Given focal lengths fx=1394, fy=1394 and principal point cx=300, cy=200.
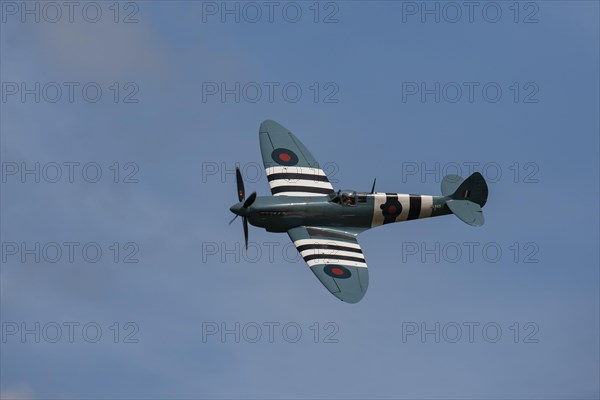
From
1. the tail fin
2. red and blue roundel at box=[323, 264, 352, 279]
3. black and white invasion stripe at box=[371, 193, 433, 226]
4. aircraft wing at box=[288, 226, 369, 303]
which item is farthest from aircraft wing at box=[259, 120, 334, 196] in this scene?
the tail fin

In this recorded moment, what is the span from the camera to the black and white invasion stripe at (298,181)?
56.9 metres

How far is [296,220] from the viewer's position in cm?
5481

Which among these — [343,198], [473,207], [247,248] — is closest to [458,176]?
[473,207]

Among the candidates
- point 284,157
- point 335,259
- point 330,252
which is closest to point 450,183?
point 284,157

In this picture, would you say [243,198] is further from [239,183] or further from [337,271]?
[337,271]

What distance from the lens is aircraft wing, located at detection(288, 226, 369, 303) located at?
5159 cm

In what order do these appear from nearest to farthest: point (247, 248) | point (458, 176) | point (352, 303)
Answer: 1. point (352, 303)
2. point (247, 248)
3. point (458, 176)

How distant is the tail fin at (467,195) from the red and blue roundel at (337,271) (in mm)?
6453

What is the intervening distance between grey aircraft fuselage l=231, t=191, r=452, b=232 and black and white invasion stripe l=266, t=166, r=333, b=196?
4.89 ft

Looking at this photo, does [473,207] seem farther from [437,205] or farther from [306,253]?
[306,253]

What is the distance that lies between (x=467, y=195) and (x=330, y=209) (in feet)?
20.5

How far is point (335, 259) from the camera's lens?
5341cm

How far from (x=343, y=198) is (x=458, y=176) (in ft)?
19.3

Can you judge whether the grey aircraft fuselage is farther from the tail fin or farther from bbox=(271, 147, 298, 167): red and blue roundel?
bbox=(271, 147, 298, 167): red and blue roundel
